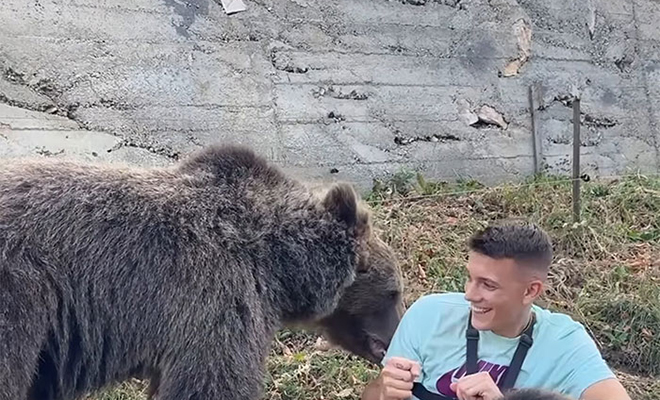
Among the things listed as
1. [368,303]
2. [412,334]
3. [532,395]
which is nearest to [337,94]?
[368,303]

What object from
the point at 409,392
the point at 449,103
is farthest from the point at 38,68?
the point at 409,392

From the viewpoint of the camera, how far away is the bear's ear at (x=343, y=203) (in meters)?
4.47

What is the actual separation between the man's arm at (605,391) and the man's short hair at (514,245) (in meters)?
0.45

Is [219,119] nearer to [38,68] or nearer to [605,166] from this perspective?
[38,68]

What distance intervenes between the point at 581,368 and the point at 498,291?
39 centimetres

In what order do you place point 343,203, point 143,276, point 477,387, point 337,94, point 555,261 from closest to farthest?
point 477,387 → point 143,276 → point 343,203 → point 555,261 → point 337,94

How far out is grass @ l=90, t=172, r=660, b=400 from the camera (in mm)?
5520

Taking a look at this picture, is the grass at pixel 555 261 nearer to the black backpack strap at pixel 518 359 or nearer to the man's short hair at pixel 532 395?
the black backpack strap at pixel 518 359

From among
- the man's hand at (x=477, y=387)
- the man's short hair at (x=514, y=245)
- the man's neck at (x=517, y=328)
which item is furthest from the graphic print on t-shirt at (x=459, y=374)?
the man's short hair at (x=514, y=245)

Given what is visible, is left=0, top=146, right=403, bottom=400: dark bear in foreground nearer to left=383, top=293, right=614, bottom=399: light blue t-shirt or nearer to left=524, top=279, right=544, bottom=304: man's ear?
left=383, top=293, right=614, bottom=399: light blue t-shirt

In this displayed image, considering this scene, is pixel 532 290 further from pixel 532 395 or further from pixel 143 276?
pixel 143 276

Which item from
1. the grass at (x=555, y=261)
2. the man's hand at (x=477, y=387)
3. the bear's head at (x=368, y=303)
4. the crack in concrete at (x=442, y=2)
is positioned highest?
the crack in concrete at (x=442, y=2)

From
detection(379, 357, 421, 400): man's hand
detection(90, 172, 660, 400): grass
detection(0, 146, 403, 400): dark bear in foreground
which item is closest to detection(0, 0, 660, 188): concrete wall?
detection(90, 172, 660, 400): grass

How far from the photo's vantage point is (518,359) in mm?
3434
